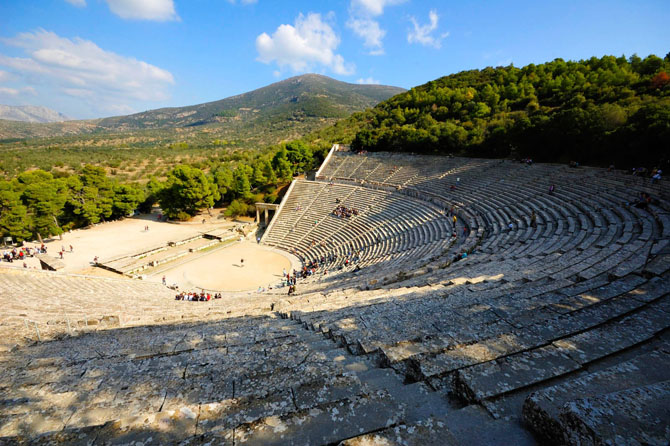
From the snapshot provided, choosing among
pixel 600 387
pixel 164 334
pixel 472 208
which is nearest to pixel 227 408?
pixel 600 387

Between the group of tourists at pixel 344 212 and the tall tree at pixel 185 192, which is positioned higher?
the tall tree at pixel 185 192

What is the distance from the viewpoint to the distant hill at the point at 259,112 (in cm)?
11138

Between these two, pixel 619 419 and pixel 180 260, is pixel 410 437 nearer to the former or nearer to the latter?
pixel 619 419

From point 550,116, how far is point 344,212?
68.5 feet

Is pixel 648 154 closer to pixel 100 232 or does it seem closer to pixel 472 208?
pixel 472 208

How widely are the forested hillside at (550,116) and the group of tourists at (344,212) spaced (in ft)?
48.6

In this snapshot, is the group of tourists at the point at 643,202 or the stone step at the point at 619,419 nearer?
the stone step at the point at 619,419

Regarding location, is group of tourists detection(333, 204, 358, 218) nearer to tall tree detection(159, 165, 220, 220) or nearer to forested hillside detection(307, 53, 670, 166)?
forested hillside detection(307, 53, 670, 166)

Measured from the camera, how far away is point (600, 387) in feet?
6.57

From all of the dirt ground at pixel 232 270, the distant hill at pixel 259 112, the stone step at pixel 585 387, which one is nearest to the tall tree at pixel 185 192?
the dirt ground at pixel 232 270

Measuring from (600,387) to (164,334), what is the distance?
663 cm

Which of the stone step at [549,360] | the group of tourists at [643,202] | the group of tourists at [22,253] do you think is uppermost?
the stone step at [549,360]

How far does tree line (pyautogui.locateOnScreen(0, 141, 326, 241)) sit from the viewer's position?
24516 millimetres

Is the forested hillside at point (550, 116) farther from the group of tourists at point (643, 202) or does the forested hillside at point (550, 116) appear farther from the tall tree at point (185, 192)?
the tall tree at point (185, 192)
